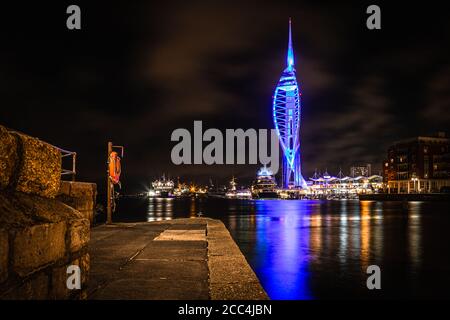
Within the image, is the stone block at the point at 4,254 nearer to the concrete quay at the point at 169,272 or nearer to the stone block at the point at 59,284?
the stone block at the point at 59,284

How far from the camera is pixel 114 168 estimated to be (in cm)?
1791

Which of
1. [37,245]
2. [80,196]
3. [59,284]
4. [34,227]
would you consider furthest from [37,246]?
[80,196]


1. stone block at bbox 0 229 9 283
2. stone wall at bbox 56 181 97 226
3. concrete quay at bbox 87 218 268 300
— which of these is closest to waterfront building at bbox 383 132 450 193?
stone wall at bbox 56 181 97 226

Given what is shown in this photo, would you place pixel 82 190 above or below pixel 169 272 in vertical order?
above

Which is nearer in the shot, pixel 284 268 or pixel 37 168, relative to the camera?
pixel 37 168

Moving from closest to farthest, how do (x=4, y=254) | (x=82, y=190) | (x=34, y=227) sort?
(x=4, y=254), (x=34, y=227), (x=82, y=190)

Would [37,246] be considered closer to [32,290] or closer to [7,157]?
[32,290]

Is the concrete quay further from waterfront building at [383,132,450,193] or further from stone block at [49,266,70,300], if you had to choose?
waterfront building at [383,132,450,193]

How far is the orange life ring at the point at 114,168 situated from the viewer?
17578 millimetres

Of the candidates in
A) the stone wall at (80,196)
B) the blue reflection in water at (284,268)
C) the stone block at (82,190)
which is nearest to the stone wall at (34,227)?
the blue reflection in water at (284,268)

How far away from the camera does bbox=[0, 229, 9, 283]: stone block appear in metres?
3.02

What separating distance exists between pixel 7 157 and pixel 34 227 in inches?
25.7
